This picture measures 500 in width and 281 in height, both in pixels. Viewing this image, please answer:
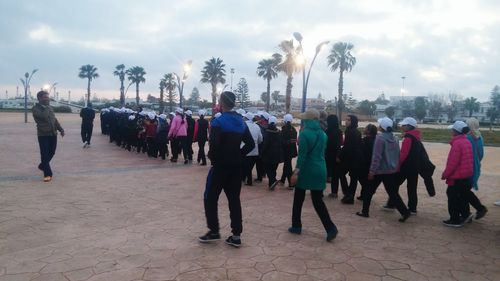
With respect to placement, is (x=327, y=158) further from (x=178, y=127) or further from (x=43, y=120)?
(x=43, y=120)

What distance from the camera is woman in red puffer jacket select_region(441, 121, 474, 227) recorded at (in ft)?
18.2

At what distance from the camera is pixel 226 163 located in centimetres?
442

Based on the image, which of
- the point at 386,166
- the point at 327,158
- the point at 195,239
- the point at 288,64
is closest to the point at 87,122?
the point at 327,158

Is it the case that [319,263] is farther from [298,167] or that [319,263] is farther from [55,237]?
[55,237]

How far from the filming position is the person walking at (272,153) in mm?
8156

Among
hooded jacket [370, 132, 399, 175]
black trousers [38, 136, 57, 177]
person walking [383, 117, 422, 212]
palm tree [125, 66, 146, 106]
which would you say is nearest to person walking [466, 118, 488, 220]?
person walking [383, 117, 422, 212]

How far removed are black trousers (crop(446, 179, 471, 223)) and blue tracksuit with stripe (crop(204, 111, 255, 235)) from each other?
132 inches

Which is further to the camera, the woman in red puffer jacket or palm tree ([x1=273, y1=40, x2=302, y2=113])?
palm tree ([x1=273, y1=40, x2=302, y2=113])

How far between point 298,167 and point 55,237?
3.10 m

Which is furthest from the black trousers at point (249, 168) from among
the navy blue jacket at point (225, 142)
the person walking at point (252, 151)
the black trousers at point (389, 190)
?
the navy blue jacket at point (225, 142)

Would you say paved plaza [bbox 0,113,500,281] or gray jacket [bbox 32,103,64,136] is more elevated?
gray jacket [bbox 32,103,64,136]

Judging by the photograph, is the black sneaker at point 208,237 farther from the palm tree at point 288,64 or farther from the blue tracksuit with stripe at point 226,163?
the palm tree at point 288,64

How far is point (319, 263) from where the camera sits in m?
4.12

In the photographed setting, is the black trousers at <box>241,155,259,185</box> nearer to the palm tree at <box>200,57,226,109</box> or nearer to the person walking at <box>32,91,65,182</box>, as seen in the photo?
the person walking at <box>32,91,65,182</box>
